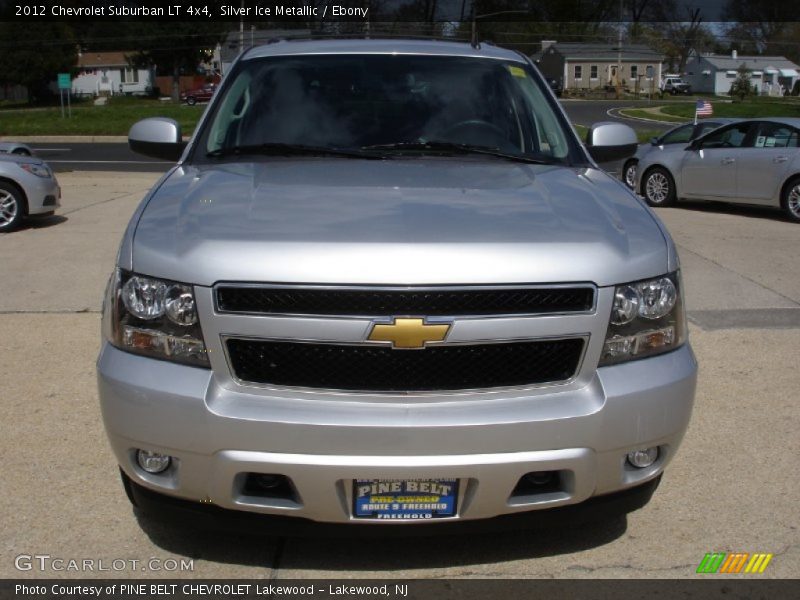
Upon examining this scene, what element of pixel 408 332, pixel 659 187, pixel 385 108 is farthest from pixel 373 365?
pixel 659 187

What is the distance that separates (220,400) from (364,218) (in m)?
0.76

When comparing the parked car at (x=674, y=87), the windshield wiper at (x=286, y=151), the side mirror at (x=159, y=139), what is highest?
the windshield wiper at (x=286, y=151)

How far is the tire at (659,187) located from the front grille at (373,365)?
1233 cm

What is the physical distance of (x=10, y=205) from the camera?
11.3m

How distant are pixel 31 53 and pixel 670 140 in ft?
208

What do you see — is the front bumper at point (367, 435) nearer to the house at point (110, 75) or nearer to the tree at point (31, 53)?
the tree at point (31, 53)

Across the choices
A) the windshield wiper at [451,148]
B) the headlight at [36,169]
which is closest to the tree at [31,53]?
the headlight at [36,169]

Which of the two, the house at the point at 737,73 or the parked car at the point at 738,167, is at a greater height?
the parked car at the point at 738,167

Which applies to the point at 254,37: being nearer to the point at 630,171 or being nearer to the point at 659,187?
the point at 630,171

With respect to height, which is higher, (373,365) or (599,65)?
(373,365)

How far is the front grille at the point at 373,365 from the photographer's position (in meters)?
2.89

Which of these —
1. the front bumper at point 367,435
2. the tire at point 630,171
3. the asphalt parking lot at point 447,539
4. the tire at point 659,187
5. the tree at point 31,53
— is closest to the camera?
the front bumper at point 367,435
